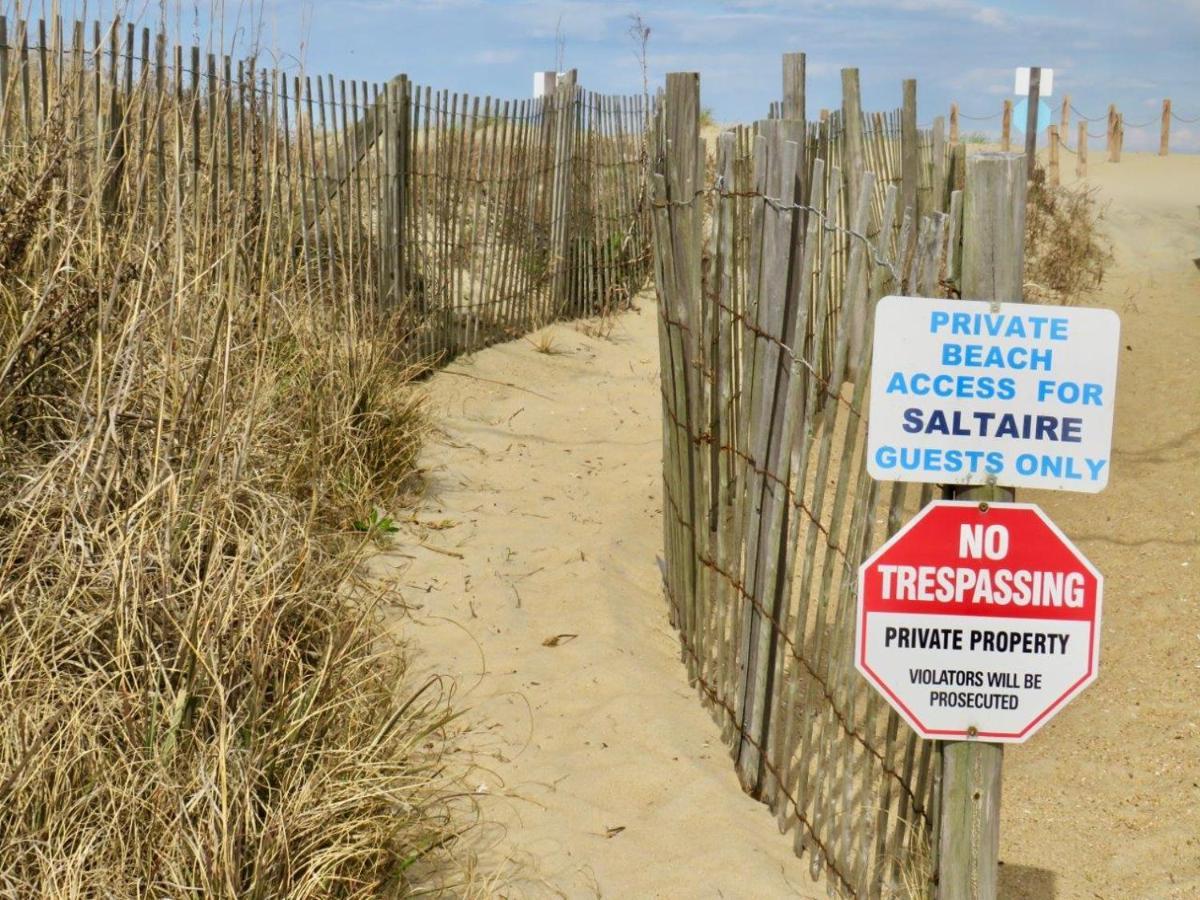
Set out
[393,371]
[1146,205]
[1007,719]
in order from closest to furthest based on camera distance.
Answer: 1. [1007,719]
2. [393,371]
3. [1146,205]

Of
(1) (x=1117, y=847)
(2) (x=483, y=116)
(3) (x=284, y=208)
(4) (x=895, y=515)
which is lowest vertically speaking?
(1) (x=1117, y=847)

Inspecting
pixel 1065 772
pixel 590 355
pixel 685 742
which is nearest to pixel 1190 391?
pixel 590 355

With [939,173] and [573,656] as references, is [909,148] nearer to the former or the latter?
[939,173]

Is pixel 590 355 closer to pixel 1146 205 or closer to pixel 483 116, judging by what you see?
pixel 483 116

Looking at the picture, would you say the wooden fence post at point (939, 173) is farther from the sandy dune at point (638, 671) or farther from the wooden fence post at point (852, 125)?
the sandy dune at point (638, 671)

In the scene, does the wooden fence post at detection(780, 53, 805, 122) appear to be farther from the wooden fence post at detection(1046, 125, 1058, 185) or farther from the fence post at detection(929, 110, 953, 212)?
the wooden fence post at detection(1046, 125, 1058, 185)

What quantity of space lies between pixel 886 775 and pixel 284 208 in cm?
468

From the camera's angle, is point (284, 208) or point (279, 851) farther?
point (284, 208)

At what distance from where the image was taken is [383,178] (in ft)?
24.9

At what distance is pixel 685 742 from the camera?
4.12m

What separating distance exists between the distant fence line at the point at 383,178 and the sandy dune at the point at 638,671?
0.88 m

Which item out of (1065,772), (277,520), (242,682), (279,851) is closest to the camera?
(279,851)

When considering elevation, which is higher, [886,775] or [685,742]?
[886,775]

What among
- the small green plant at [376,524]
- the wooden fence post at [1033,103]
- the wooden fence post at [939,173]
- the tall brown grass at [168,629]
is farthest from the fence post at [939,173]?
the wooden fence post at [1033,103]
